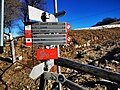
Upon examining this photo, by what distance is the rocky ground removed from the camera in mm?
8461

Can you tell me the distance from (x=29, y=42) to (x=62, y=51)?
9207 mm

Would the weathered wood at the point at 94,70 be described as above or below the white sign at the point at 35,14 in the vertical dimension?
below

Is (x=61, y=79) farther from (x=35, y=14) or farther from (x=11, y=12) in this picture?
(x=11, y=12)

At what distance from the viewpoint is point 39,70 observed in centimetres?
409

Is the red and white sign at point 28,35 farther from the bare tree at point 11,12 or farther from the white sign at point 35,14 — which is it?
the bare tree at point 11,12

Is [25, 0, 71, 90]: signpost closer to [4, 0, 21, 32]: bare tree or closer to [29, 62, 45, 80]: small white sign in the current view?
[29, 62, 45, 80]: small white sign

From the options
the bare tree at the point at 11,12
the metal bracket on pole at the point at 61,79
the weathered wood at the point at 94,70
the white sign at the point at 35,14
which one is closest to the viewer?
the weathered wood at the point at 94,70

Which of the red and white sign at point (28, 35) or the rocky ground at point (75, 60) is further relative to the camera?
the rocky ground at point (75, 60)

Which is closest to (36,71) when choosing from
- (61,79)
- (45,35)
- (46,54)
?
(46,54)

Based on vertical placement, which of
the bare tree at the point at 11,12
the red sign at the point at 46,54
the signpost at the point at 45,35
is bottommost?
the red sign at the point at 46,54

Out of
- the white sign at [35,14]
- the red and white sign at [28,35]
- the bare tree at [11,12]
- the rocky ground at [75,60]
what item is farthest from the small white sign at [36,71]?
the bare tree at [11,12]

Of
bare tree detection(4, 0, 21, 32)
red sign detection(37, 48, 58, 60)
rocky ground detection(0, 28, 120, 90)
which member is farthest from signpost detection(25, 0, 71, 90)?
bare tree detection(4, 0, 21, 32)

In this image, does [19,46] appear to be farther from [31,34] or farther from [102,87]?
[31,34]

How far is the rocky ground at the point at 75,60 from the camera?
8.46 m
